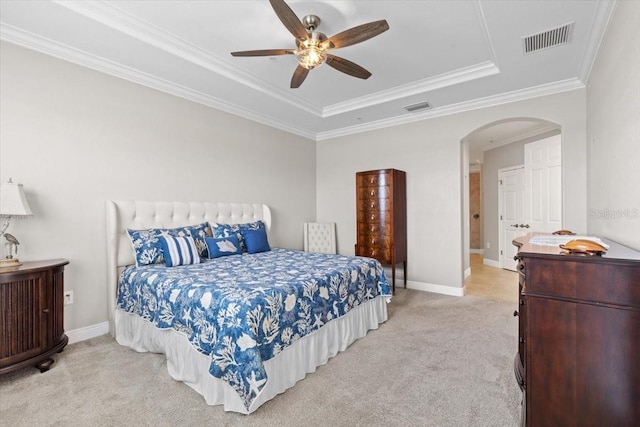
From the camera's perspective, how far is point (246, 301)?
6.05 feet

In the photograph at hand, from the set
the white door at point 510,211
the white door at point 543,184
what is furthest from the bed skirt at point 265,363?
the white door at point 510,211

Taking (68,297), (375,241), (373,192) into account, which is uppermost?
(373,192)

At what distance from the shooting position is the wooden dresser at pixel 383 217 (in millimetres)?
4398

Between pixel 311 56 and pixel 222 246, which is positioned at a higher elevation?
pixel 311 56

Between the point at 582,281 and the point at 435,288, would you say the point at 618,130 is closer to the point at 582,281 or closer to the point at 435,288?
A: the point at 582,281

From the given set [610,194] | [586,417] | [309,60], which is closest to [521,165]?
[610,194]

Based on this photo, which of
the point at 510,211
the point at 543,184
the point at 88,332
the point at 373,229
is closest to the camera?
the point at 88,332

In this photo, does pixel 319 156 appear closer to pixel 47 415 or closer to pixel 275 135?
pixel 275 135

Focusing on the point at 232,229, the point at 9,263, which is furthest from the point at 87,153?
the point at 232,229

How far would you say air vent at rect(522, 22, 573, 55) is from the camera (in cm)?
258

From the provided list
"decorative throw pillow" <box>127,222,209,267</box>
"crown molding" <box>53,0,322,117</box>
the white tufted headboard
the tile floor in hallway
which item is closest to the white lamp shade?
the white tufted headboard

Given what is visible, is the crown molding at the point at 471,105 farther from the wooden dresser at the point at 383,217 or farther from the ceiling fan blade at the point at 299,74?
the ceiling fan blade at the point at 299,74

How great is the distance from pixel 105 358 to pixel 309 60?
2.97 meters

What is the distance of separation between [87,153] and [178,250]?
1281 mm
